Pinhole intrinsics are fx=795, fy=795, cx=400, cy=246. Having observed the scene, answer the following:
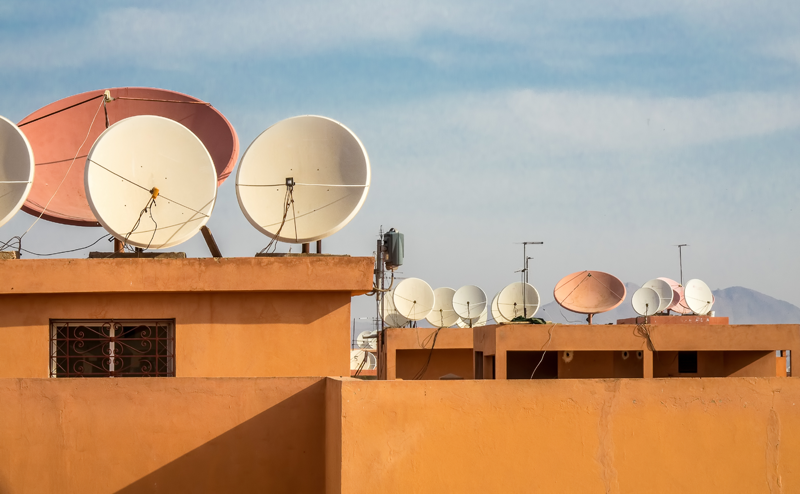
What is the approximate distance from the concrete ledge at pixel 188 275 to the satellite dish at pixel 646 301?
21196mm

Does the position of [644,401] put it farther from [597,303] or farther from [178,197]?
[597,303]

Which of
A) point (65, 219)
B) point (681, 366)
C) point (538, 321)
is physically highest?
point (65, 219)

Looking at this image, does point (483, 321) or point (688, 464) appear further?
point (483, 321)

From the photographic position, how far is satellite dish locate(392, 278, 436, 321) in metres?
25.9

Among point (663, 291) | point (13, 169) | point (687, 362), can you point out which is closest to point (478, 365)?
point (687, 362)

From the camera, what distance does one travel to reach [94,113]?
1146 cm

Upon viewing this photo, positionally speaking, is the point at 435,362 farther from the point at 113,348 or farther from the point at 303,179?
the point at 113,348

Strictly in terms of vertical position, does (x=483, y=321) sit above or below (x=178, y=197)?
below

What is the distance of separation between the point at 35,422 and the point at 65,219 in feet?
14.0

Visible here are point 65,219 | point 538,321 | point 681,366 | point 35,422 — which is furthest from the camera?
point 681,366

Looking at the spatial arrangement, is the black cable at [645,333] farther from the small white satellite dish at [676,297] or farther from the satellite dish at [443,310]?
the small white satellite dish at [676,297]

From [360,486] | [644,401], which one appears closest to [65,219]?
[360,486]

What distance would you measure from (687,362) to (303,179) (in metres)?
14.5

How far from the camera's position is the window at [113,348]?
30.2 ft
